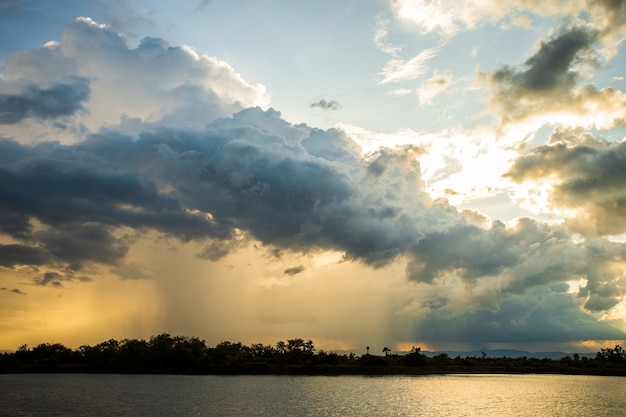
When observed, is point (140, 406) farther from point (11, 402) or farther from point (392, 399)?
point (392, 399)

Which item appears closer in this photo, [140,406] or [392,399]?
[140,406]

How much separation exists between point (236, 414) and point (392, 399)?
6115 cm

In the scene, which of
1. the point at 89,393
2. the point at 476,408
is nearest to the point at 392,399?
the point at 476,408

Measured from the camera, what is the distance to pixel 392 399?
14012 centimetres

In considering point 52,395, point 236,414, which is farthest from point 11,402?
point 236,414

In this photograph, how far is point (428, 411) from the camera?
11425 cm

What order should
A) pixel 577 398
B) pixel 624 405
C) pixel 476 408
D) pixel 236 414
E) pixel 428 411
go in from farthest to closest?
pixel 577 398 → pixel 624 405 → pixel 476 408 → pixel 428 411 → pixel 236 414

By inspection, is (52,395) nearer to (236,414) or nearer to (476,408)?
(236,414)

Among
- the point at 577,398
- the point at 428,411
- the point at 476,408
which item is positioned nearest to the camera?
the point at 428,411

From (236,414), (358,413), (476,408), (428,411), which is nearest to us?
(236,414)

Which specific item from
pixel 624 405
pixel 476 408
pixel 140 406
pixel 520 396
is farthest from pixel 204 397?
pixel 624 405

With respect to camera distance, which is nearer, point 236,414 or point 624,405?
point 236,414

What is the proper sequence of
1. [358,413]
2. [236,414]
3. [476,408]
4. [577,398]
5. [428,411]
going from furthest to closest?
[577,398] → [476,408] → [428,411] → [358,413] → [236,414]

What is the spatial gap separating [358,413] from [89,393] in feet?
275
